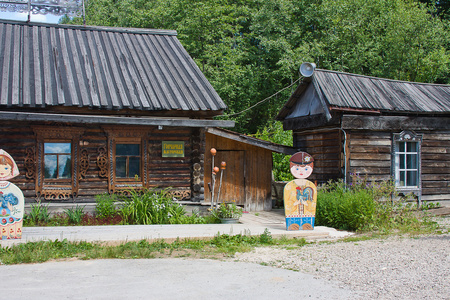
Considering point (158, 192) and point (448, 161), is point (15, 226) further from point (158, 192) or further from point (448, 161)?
point (448, 161)

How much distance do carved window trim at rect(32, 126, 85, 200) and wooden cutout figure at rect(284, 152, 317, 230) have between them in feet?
17.6

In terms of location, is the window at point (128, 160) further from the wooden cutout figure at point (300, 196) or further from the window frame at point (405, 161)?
the window frame at point (405, 161)

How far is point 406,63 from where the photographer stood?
2619 cm

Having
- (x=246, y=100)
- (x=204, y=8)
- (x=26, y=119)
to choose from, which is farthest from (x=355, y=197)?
(x=204, y=8)

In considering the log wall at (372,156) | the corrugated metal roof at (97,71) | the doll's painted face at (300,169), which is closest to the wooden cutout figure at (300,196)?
the doll's painted face at (300,169)

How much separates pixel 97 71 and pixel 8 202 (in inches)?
216

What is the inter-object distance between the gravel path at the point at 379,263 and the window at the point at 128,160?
5029mm

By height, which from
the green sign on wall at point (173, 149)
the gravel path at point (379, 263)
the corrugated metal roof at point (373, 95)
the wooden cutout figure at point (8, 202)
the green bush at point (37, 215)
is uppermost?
the corrugated metal roof at point (373, 95)

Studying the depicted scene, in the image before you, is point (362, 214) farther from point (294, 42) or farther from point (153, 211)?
point (294, 42)

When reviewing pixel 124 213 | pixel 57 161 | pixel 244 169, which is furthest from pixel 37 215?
pixel 244 169

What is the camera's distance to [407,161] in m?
14.2

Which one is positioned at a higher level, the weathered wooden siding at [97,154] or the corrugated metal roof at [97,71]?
the corrugated metal roof at [97,71]

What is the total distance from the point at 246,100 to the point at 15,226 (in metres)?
20.4

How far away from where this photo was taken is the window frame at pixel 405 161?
45.2 ft
